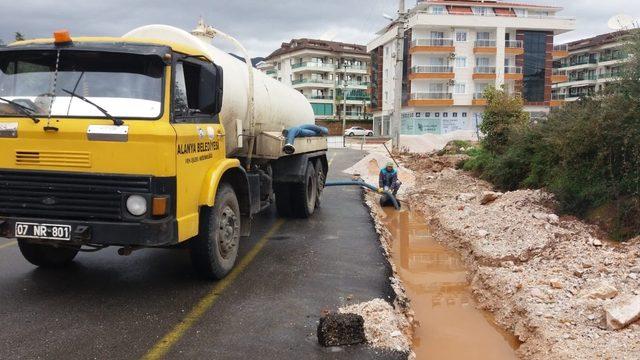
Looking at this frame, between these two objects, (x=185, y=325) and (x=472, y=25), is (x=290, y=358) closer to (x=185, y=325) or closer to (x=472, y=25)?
(x=185, y=325)

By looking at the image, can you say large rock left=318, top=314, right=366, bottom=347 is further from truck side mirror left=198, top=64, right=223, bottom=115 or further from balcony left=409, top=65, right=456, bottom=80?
balcony left=409, top=65, right=456, bottom=80

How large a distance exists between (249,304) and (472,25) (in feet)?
188

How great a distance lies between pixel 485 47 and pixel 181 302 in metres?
57.9

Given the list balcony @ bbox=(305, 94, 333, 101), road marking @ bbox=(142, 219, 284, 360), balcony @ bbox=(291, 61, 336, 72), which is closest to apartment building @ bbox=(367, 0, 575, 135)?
balcony @ bbox=(291, 61, 336, 72)

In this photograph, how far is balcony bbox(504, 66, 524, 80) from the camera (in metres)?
57.9

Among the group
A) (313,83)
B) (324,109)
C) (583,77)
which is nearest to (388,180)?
(313,83)

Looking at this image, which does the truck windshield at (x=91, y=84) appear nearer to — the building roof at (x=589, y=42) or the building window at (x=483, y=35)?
the building window at (x=483, y=35)

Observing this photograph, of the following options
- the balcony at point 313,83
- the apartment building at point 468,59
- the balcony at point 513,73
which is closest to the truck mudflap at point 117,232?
the apartment building at point 468,59

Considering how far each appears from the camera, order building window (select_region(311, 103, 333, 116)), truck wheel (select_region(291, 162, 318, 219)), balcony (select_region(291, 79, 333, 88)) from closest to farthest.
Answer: truck wheel (select_region(291, 162, 318, 219)) < balcony (select_region(291, 79, 333, 88)) < building window (select_region(311, 103, 333, 116))

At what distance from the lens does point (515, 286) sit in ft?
21.2

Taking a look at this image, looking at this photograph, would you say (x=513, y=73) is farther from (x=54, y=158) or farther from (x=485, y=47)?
(x=54, y=158)

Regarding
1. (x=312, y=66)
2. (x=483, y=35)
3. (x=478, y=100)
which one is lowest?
(x=478, y=100)

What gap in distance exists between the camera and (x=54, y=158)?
15.8ft

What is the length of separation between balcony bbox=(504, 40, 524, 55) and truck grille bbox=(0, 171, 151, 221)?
5943 centimetres
